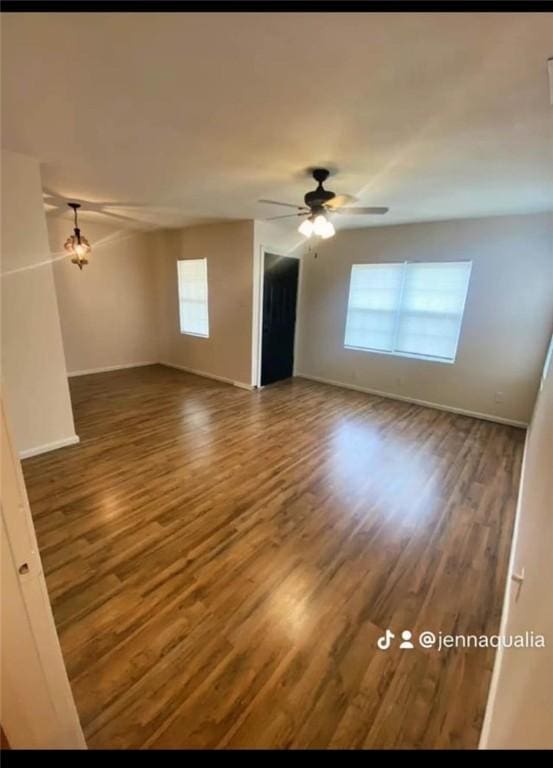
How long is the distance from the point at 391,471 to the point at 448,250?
10.3 feet

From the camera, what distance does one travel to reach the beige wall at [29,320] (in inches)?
98.2

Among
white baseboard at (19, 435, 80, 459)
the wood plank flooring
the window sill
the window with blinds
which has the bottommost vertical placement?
the wood plank flooring

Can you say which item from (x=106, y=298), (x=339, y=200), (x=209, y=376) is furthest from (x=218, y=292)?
(x=339, y=200)

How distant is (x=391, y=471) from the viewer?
9.80 ft

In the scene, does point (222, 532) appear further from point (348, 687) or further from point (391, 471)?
point (391, 471)

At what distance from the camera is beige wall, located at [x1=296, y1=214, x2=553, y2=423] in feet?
12.3

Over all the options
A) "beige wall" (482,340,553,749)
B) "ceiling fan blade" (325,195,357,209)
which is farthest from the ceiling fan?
"beige wall" (482,340,553,749)

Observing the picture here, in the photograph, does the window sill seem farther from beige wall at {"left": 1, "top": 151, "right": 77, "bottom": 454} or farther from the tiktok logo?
beige wall at {"left": 1, "top": 151, "right": 77, "bottom": 454}

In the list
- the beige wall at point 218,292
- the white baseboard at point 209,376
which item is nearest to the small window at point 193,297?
the beige wall at point 218,292

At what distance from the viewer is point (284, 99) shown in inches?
63.6

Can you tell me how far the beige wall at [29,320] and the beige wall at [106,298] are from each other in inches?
115

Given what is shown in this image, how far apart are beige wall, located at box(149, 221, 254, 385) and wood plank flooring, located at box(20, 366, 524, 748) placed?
6.44 ft

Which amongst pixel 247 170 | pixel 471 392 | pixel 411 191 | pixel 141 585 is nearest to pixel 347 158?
pixel 247 170
